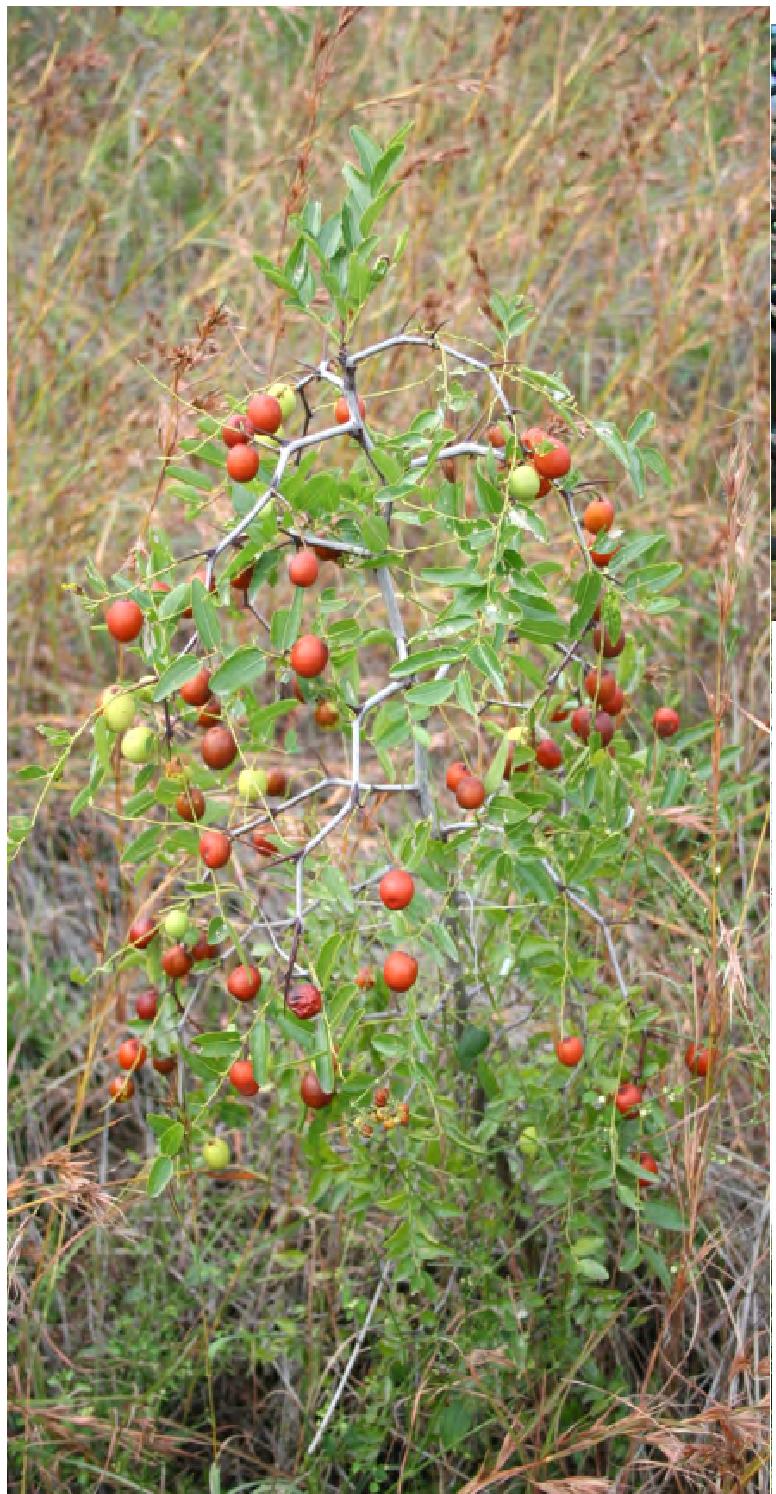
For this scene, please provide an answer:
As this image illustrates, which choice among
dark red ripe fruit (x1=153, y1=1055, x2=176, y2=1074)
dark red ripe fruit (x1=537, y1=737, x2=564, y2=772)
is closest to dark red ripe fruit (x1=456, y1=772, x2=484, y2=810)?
dark red ripe fruit (x1=537, y1=737, x2=564, y2=772)

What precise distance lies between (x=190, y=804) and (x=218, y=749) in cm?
8

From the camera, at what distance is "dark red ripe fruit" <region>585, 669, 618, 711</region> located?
1348mm

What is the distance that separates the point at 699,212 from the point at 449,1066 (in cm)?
200

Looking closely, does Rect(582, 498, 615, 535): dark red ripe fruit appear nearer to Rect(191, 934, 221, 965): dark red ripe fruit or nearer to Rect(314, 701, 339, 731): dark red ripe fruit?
Rect(314, 701, 339, 731): dark red ripe fruit

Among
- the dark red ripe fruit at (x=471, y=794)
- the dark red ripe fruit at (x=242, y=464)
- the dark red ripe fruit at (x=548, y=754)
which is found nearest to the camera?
the dark red ripe fruit at (x=242, y=464)

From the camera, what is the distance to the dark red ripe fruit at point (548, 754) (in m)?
1.43

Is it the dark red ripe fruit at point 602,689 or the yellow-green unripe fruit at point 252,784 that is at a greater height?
the dark red ripe fruit at point 602,689

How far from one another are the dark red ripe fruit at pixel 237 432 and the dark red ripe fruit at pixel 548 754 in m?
0.41

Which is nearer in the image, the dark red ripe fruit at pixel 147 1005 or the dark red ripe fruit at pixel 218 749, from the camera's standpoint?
the dark red ripe fruit at pixel 218 749

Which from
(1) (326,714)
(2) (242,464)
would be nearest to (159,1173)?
(1) (326,714)

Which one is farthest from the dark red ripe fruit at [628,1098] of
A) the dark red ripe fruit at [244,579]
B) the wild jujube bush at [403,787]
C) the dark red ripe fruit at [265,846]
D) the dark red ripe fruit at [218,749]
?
the dark red ripe fruit at [244,579]

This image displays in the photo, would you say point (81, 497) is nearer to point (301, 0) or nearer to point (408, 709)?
point (301, 0)

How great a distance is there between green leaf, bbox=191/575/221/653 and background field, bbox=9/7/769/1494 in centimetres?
30

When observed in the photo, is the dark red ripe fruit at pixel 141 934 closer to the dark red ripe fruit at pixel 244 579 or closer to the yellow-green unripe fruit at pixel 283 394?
the dark red ripe fruit at pixel 244 579
